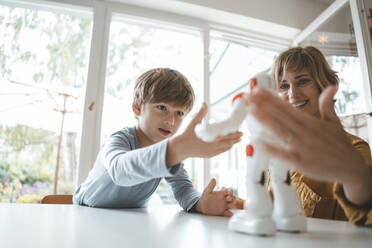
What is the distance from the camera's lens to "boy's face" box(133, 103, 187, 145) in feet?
2.96

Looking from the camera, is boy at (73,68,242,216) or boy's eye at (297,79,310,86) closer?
boy at (73,68,242,216)

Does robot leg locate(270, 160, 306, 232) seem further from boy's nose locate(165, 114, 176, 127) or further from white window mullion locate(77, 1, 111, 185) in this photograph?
white window mullion locate(77, 1, 111, 185)

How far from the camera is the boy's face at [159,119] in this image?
902mm

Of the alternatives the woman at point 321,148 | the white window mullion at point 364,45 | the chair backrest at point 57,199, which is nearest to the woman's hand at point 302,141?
the woman at point 321,148

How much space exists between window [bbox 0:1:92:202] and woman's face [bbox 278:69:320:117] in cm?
144

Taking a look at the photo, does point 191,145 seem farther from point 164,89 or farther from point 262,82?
point 164,89

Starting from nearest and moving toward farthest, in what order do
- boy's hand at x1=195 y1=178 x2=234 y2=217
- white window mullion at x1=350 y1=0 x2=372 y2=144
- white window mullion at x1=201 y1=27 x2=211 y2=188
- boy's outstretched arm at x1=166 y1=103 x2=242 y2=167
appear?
boy's outstretched arm at x1=166 y1=103 x2=242 y2=167 → boy's hand at x1=195 y1=178 x2=234 y2=217 → white window mullion at x1=350 y1=0 x2=372 y2=144 → white window mullion at x1=201 y1=27 x2=211 y2=188

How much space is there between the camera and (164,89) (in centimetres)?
91

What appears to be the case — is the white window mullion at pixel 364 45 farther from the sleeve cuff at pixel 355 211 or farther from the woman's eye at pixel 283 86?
the sleeve cuff at pixel 355 211

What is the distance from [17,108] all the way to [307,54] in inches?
72.7

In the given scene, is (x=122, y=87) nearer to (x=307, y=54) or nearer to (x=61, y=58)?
(x=61, y=58)

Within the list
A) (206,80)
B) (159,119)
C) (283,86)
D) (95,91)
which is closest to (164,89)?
(159,119)

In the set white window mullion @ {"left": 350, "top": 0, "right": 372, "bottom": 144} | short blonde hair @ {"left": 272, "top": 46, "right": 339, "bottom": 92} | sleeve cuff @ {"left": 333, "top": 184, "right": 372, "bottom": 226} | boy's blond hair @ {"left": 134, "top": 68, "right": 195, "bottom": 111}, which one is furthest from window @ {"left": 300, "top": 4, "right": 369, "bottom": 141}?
sleeve cuff @ {"left": 333, "top": 184, "right": 372, "bottom": 226}

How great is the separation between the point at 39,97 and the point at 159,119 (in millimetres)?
1341
